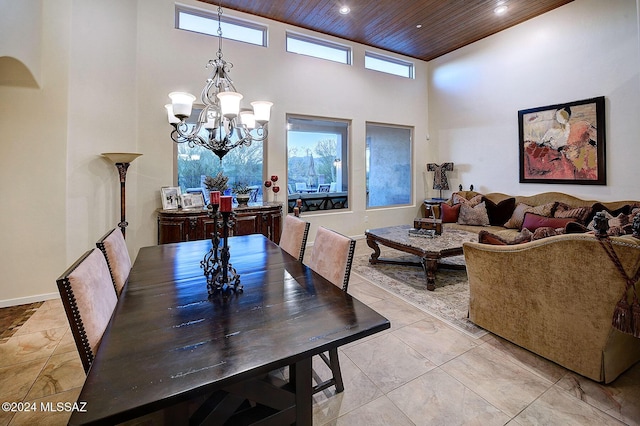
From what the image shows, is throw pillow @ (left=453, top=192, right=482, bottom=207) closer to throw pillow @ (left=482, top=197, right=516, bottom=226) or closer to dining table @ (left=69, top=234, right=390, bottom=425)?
throw pillow @ (left=482, top=197, right=516, bottom=226)

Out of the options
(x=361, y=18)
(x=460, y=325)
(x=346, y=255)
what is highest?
(x=361, y=18)

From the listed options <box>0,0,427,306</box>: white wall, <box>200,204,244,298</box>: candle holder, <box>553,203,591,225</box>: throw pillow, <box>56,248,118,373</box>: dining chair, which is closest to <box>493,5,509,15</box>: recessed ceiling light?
<box>0,0,427,306</box>: white wall

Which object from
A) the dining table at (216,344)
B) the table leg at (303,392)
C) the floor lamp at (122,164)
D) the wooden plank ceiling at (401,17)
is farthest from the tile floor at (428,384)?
the wooden plank ceiling at (401,17)

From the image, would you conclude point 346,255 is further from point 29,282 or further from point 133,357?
point 29,282

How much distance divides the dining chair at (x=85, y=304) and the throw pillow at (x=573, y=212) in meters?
5.23

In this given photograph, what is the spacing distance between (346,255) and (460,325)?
1548 mm

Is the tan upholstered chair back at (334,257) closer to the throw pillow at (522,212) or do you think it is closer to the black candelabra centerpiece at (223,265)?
the black candelabra centerpiece at (223,265)

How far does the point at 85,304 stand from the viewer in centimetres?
122

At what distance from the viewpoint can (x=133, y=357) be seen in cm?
102

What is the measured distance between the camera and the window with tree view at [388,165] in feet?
20.8

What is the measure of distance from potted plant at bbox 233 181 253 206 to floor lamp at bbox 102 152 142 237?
1.44 meters

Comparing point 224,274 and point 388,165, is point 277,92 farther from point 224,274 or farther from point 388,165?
point 224,274

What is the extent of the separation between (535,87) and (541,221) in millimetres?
2437

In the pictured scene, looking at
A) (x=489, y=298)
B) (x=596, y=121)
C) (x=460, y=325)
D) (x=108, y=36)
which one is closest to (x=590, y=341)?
(x=489, y=298)
